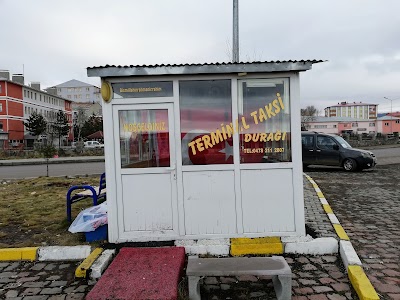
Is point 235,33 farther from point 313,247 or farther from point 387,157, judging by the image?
point 387,157

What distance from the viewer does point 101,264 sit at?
14.8 ft

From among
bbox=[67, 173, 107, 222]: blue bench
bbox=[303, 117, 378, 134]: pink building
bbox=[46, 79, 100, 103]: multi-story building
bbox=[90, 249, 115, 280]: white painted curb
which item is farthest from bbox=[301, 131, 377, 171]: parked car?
bbox=[46, 79, 100, 103]: multi-story building

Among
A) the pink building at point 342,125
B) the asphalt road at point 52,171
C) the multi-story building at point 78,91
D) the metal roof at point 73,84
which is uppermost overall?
the metal roof at point 73,84

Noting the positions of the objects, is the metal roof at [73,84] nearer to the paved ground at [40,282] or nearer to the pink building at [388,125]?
the pink building at [388,125]

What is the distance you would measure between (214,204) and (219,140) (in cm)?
98

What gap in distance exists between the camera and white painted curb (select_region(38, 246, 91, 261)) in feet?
16.5

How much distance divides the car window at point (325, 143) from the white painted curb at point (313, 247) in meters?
11.0

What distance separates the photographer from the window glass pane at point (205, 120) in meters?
5.22

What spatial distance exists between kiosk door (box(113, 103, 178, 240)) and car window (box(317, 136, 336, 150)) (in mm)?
11758

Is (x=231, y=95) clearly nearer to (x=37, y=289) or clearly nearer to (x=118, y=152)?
(x=118, y=152)

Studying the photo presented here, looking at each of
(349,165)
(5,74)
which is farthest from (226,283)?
(5,74)

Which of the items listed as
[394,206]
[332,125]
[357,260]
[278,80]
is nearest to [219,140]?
[278,80]

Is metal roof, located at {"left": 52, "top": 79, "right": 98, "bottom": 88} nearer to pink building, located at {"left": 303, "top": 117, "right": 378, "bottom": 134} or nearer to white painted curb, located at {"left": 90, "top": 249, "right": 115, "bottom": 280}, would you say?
pink building, located at {"left": 303, "top": 117, "right": 378, "bottom": 134}

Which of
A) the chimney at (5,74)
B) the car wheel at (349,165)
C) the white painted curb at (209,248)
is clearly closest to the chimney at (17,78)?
the chimney at (5,74)
